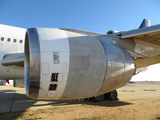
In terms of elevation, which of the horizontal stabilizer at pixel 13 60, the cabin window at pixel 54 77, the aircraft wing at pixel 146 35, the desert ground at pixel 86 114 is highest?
the aircraft wing at pixel 146 35

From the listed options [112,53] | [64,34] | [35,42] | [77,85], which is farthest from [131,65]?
[35,42]

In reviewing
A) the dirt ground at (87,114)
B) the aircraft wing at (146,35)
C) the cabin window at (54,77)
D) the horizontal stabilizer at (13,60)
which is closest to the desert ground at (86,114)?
the dirt ground at (87,114)

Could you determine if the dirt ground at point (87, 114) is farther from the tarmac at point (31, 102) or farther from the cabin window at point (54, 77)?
the cabin window at point (54, 77)

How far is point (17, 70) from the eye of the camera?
680 centimetres

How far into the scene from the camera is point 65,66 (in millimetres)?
3033

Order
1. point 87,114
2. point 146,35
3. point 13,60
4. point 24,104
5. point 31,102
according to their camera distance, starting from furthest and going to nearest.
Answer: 1. point 31,102
2. point 24,104
3. point 13,60
4. point 87,114
5. point 146,35

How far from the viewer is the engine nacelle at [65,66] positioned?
291 cm

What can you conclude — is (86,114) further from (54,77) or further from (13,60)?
(13,60)

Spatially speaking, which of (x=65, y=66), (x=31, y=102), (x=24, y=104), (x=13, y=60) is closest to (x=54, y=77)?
(x=65, y=66)

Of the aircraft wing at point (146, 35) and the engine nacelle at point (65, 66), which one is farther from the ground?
the aircraft wing at point (146, 35)

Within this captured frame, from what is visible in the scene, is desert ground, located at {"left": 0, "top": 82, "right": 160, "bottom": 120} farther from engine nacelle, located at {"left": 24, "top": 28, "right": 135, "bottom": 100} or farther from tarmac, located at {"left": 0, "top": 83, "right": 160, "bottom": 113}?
engine nacelle, located at {"left": 24, "top": 28, "right": 135, "bottom": 100}

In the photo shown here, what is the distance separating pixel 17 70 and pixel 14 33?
90.8 inches

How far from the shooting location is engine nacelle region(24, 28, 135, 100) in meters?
2.91

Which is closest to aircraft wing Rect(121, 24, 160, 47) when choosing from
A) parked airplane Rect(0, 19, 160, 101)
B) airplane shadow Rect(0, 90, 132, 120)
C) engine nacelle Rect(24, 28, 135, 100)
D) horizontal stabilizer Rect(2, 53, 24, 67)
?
parked airplane Rect(0, 19, 160, 101)
